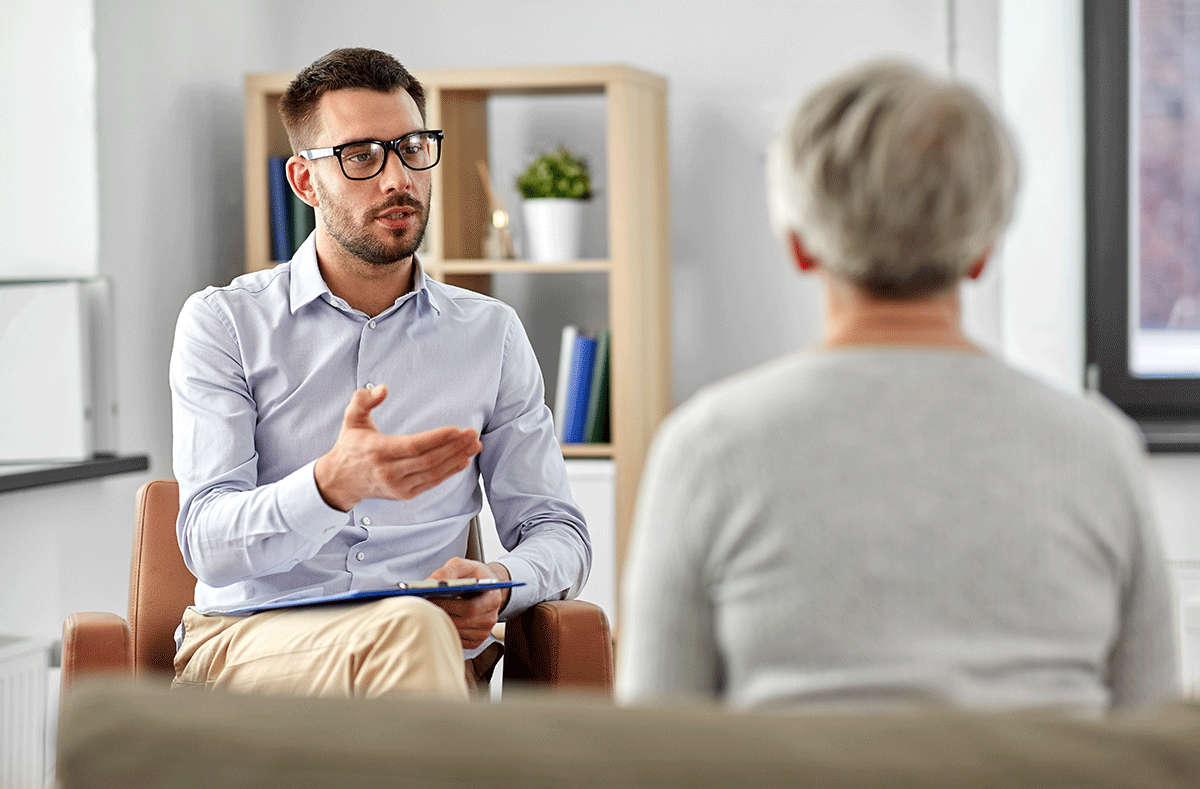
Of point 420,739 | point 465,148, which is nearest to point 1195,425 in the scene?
point 465,148

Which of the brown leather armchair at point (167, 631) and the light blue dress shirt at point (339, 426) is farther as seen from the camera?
the light blue dress shirt at point (339, 426)

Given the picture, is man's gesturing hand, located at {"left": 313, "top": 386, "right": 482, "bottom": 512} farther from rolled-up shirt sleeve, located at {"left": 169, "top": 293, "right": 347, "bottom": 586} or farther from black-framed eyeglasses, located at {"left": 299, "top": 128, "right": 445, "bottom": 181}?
black-framed eyeglasses, located at {"left": 299, "top": 128, "right": 445, "bottom": 181}

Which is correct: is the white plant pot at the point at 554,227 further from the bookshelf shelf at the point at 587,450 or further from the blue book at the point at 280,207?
the blue book at the point at 280,207

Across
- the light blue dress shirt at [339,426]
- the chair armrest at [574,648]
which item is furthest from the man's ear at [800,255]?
the light blue dress shirt at [339,426]

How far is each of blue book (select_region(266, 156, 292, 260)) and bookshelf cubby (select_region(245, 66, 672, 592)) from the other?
0.07 feet

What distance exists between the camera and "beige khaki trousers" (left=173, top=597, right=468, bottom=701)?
1.45 metres

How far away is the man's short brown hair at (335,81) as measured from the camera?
6.30 feet

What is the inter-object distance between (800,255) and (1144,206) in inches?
99.6

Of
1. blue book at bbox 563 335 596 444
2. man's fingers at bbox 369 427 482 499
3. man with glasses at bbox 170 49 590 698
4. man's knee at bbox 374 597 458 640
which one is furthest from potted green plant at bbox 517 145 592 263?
man's knee at bbox 374 597 458 640

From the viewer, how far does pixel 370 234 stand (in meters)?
1.91

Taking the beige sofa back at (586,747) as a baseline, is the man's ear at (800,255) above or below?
above

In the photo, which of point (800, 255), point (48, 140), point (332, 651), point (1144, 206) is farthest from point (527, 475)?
point (1144, 206)

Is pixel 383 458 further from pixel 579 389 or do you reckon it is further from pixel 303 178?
pixel 579 389

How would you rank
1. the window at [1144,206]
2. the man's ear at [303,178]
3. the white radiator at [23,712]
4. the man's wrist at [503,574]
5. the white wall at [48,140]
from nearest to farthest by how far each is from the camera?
the man's wrist at [503,574]
the man's ear at [303,178]
the white radiator at [23,712]
the white wall at [48,140]
the window at [1144,206]
